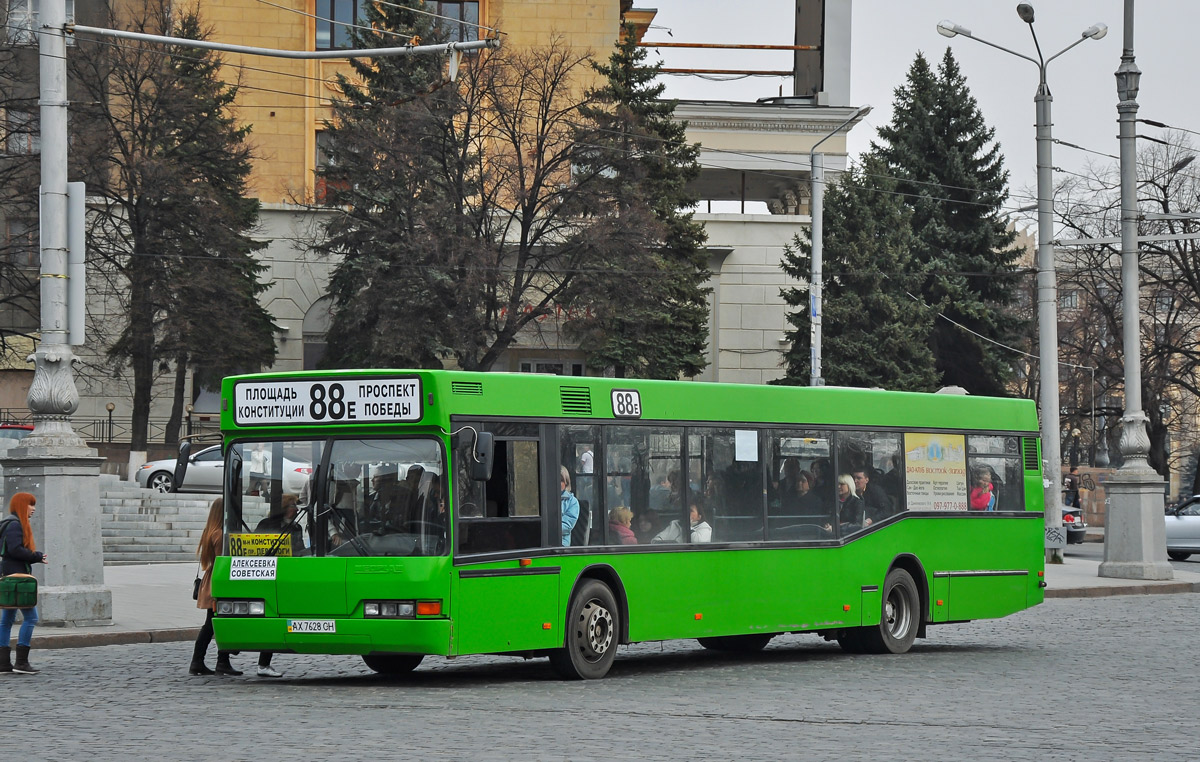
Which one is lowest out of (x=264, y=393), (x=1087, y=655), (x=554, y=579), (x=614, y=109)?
(x=1087, y=655)

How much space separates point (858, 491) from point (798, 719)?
6034 millimetres

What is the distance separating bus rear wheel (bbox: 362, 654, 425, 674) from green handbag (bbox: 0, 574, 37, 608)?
276 cm

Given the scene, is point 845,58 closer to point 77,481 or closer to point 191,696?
point 77,481

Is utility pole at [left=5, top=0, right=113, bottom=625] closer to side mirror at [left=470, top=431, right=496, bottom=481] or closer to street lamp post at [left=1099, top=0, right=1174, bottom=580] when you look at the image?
side mirror at [left=470, top=431, right=496, bottom=481]

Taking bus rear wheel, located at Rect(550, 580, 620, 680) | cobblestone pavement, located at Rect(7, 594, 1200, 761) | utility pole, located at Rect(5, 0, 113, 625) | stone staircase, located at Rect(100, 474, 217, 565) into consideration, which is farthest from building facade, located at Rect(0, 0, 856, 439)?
bus rear wheel, located at Rect(550, 580, 620, 680)

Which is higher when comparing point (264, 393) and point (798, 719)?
point (264, 393)

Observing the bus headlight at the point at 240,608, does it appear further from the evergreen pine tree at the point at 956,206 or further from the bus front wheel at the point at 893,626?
the evergreen pine tree at the point at 956,206

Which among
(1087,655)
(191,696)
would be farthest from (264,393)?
(1087,655)

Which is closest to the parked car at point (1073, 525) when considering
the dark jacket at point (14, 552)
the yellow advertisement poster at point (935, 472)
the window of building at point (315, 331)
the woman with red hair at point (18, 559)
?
the window of building at point (315, 331)

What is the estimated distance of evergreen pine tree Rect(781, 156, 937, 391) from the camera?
51969 mm

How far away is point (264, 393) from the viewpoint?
45.0 ft

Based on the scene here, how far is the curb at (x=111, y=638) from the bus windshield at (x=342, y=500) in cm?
460

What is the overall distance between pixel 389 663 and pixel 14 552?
3186mm

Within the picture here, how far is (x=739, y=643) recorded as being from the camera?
1747 cm
